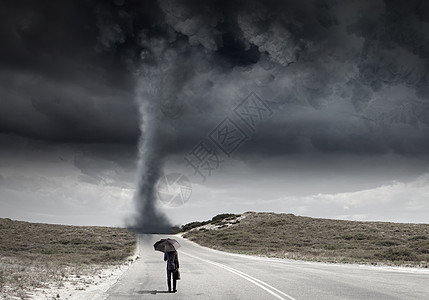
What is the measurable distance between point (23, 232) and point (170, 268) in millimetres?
54572

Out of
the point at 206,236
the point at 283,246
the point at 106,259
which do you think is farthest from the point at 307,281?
the point at 206,236

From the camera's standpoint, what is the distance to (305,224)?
75.2m

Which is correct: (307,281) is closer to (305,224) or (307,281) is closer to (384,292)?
(384,292)

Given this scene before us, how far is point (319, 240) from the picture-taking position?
2130 inches

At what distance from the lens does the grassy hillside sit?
1375 inches

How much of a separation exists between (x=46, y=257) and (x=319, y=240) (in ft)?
118

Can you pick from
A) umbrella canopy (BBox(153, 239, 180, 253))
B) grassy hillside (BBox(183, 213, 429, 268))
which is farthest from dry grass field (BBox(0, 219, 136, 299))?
grassy hillside (BBox(183, 213, 429, 268))

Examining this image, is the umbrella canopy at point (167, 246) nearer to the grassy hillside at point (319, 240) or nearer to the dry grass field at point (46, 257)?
the dry grass field at point (46, 257)

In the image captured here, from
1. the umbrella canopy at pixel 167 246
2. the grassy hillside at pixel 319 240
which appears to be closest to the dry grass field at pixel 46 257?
the umbrella canopy at pixel 167 246

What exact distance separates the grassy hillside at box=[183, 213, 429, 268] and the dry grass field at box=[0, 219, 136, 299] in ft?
47.9

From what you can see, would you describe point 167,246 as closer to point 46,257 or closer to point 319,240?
point 46,257

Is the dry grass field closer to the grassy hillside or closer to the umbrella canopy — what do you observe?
the umbrella canopy

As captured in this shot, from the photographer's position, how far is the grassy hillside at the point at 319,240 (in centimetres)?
3492

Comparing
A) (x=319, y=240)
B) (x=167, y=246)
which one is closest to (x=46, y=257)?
(x=167, y=246)
